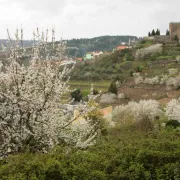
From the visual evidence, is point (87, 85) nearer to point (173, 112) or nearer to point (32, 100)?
point (173, 112)

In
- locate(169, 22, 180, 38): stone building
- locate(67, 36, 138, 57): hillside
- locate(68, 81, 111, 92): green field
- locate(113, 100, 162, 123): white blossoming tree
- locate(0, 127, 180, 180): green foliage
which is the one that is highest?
locate(169, 22, 180, 38): stone building

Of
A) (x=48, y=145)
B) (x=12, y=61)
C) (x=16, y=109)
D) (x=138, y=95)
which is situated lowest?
(x=138, y=95)

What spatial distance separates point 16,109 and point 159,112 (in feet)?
78.3

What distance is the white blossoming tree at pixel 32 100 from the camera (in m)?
6.59

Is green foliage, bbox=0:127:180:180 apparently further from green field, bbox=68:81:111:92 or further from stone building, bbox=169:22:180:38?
→ stone building, bbox=169:22:180:38

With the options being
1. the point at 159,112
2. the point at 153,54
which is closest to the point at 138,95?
the point at 159,112

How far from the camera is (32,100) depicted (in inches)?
260

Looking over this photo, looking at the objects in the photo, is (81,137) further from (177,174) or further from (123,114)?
(123,114)

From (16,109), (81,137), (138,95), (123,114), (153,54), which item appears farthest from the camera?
(153,54)

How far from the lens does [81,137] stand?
24.4 feet

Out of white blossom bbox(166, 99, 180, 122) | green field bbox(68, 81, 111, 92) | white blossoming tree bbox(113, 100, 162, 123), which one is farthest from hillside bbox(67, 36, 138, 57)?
white blossom bbox(166, 99, 180, 122)

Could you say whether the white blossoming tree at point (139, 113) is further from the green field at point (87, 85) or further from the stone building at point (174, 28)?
the stone building at point (174, 28)

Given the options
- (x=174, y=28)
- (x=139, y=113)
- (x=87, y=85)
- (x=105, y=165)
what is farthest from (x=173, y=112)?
Answer: (x=174, y=28)

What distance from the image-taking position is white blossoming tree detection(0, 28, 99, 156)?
6.59m
